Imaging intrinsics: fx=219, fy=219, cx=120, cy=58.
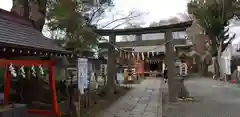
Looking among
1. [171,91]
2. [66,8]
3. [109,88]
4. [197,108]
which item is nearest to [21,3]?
[66,8]

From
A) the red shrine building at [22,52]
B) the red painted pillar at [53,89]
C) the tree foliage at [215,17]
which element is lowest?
the red painted pillar at [53,89]

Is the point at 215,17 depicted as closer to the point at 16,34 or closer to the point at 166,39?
the point at 166,39

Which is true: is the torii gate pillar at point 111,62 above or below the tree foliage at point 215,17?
below

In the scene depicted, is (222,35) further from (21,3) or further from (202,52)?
(21,3)

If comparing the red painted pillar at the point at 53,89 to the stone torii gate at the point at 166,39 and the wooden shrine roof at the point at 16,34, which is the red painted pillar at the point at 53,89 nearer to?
the wooden shrine roof at the point at 16,34

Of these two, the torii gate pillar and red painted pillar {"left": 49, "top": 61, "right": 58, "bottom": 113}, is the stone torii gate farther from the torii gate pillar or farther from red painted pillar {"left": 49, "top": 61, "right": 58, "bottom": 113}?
red painted pillar {"left": 49, "top": 61, "right": 58, "bottom": 113}

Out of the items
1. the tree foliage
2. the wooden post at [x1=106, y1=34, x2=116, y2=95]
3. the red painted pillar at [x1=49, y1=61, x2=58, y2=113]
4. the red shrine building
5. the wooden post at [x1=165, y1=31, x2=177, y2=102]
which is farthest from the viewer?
the tree foliage

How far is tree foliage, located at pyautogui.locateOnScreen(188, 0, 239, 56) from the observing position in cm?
2222

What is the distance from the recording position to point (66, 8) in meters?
8.01

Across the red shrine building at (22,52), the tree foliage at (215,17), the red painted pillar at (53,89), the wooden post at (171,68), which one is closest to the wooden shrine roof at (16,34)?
the red shrine building at (22,52)

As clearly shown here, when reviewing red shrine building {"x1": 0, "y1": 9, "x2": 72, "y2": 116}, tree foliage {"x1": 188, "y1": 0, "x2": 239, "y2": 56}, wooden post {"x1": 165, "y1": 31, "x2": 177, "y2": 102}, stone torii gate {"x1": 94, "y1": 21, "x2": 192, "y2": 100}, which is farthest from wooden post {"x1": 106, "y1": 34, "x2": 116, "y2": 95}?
tree foliage {"x1": 188, "y1": 0, "x2": 239, "y2": 56}

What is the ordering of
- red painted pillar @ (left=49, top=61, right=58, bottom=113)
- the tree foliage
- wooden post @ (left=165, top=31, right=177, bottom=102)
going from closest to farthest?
red painted pillar @ (left=49, top=61, right=58, bottom=113), wooden post @ (left=165, top=31, right=177, bottom=102), the tree foliage

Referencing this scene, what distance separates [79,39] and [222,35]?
19543mm

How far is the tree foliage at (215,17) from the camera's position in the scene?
2222cm
